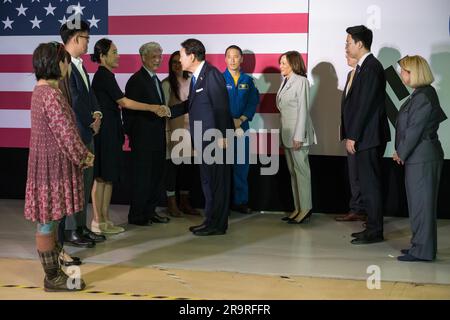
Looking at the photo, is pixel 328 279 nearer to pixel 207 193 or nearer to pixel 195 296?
pixel 195 296

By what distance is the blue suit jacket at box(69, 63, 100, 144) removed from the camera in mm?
4988

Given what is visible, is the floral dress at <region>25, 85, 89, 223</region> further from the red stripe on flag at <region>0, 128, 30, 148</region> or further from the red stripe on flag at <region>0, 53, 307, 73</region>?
the red stripe on flag at <region>0, 128, 30, 148</region>

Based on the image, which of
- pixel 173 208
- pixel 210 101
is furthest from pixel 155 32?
pixel 173 208

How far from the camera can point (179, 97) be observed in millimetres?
6312

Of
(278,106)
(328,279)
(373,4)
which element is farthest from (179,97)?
(328,279)

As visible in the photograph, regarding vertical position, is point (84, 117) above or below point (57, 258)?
above

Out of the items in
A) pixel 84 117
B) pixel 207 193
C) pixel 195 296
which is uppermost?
pixel 84 117

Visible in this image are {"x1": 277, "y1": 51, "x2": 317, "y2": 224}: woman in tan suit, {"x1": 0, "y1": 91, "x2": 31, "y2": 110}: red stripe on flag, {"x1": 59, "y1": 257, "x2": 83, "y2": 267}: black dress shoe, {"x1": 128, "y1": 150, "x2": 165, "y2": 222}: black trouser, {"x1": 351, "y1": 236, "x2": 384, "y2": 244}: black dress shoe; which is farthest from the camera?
{"x1": 0, "y1": 91, "x2": 31, "y2": 110}: red stripe on flag

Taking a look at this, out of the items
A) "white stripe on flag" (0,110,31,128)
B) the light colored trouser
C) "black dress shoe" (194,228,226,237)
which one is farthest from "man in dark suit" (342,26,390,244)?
"white stripe on flag" (0,110,31,128)

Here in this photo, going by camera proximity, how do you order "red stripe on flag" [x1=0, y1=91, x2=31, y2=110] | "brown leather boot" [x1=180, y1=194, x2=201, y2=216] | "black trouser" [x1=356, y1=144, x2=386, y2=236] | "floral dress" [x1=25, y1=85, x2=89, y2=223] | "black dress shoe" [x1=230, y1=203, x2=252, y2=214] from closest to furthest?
"floral dress" [x1=25, y1=85, x2=89, y2=223] < "black trouser" [x1=356, y1=144, x2=386, y2=236] < "brown leather boot" [x1=180, y1=194, x2=201, y2=216] < "black dress shoe" [x1=230, y1=203, x2=252, y2=214] < "red stripe on flag" [x1=0, y1=91, x2=31, y2=110]

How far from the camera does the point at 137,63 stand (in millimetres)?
7043

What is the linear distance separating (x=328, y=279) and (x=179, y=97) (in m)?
2.50

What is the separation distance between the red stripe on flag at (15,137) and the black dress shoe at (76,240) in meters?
2.34

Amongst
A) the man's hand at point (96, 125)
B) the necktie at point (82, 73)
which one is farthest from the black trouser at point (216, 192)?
the necktie at point (82, 73)
